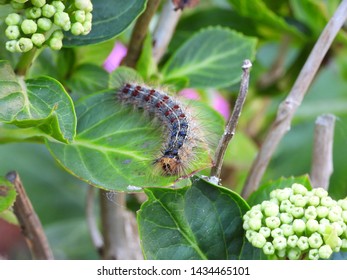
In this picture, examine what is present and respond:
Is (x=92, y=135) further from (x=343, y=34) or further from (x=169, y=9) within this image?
(x=343, y=34)

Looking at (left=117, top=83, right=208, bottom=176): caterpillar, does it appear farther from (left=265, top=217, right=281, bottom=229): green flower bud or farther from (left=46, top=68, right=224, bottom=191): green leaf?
(left=265, top=217, right=281, bottom=229): green flower bud

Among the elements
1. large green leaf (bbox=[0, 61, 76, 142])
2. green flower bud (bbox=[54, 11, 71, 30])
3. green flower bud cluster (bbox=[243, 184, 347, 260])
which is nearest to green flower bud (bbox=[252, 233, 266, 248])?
green flower bud cluster (bbox=[243, 184, 347, 260])

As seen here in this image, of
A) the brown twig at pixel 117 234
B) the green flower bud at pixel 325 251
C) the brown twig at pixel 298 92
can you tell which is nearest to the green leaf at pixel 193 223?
the green flower bud at pixel 325 251

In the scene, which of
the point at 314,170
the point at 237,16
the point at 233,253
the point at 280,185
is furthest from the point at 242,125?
the point at 233,253

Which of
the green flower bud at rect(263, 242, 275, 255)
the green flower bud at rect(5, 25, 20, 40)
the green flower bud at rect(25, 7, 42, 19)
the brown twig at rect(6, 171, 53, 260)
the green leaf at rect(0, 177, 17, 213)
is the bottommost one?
the brown twig at rect(6, 171, 53, 260)

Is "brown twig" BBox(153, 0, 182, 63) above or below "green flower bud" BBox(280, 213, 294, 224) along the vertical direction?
above

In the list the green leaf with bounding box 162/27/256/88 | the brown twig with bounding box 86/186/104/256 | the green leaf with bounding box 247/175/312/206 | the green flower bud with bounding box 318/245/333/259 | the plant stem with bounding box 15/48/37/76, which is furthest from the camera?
the brown twig with bounding box 86/186/104/256

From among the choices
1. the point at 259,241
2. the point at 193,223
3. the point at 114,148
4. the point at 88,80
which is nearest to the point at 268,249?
the point at 259,241

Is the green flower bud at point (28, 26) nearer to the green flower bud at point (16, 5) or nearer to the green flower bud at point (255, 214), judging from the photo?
the green flower bud at point (16, 5)

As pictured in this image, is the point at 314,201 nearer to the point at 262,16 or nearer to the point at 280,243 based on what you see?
the point at 280,243
